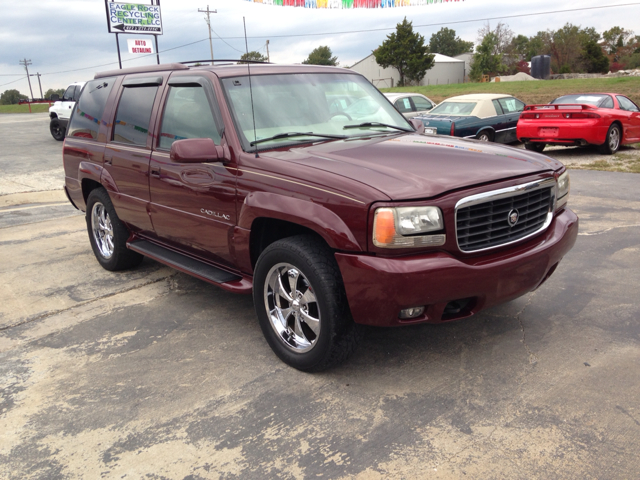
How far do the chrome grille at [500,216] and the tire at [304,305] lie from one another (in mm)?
737

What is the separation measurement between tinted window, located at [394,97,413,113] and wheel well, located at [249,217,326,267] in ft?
37.7

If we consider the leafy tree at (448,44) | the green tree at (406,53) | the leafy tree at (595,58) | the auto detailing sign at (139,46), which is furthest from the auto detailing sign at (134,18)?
the leafy tree at (448,44)

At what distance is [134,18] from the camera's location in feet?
105

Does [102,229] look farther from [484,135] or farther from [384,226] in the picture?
[484,135]

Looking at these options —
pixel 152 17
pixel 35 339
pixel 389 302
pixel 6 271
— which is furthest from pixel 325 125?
pixel 152 17

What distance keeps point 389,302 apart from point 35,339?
273 centimetres

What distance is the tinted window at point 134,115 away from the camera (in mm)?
4652

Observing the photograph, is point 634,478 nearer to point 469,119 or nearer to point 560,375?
point 560,375

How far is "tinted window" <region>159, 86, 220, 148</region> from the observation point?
4.04 m

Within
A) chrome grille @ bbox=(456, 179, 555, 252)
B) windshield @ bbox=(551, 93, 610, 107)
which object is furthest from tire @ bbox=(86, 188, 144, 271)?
windshield @ bbox=(551, 93, 610, 107)

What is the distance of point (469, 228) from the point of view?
313 cm

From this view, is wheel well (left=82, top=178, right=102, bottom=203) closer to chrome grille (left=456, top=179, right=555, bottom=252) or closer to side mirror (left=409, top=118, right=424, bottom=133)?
side mirror (left=409, top=118, right=424, bottom=133)

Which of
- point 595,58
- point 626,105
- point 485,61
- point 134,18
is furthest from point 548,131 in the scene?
point 595,58

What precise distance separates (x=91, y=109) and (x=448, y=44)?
13006 centimetres
